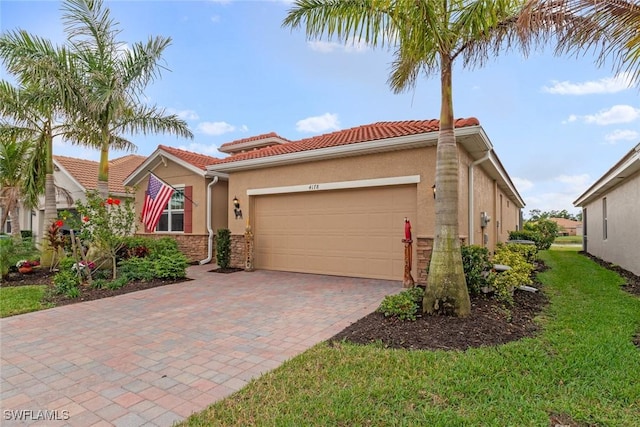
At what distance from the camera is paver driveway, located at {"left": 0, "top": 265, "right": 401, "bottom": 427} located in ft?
10.0

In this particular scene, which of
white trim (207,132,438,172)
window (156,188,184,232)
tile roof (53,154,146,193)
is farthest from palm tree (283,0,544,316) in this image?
tile roof (53,154,146,193)

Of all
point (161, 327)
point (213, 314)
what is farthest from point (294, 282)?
point (161, 327)

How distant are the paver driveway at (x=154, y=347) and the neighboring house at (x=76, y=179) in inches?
447

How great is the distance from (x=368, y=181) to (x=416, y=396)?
636cm

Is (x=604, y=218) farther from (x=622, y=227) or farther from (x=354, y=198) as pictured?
(x=354, y=198)

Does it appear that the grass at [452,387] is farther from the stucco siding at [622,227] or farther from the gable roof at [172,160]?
the gable roof at [172,160]

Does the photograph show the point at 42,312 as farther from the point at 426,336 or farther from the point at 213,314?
the point at 426,336

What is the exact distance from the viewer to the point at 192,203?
42.8 feet

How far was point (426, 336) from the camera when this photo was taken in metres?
4.53

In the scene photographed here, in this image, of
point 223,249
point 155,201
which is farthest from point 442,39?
point 223,249

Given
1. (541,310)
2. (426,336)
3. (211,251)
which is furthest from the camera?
(211,251)

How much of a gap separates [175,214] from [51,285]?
5505 millimetres

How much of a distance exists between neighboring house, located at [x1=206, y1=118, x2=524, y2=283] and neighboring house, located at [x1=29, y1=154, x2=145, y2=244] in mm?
8260

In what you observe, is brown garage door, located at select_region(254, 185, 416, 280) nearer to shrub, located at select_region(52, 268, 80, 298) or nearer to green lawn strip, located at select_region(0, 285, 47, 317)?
shrub, located at select_region(52, 268, 80, 298)
